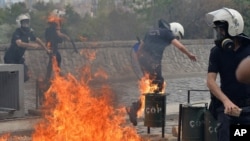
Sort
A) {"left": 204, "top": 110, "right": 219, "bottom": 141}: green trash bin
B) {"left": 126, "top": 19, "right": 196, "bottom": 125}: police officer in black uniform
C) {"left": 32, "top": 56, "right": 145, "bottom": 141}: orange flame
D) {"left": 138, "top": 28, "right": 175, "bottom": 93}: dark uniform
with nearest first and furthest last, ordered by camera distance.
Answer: {"left": 204, "top": 110, "right": 219, "bottom": 141}: green trash bin → {"left": 32, "top": 56, "right": 145, "bottom": 141}: orange flame → {"left": 126, "top": 19, "right": 196, "bottom": 125}: police officer in black uniform → {"left": 138, "top": 28, "right": 175, "bottom": 93}: dark uniform

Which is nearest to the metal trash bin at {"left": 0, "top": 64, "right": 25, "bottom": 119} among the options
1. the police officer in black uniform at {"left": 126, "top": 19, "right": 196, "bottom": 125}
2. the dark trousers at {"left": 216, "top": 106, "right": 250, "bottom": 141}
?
the police officer in black uniform at {"left": 126, "top": 19, "right": 196, "bottom": 125}

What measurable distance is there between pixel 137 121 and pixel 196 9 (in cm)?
1767

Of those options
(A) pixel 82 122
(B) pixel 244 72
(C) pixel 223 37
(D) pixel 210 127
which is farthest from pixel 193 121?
(B) pixel 244 72

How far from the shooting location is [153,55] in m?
9.86

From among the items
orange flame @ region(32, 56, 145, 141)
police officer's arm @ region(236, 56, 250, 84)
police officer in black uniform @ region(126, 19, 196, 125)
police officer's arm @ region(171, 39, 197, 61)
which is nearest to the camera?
police officer's arm @ region(236, 56, 250, 84)

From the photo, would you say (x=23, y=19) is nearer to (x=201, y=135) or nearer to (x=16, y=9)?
(x=201, y=135)

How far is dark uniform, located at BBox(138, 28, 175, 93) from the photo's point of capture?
31.8 ft

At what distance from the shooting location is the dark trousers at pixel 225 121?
5945 millimetres

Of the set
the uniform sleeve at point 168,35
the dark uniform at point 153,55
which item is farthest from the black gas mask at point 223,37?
the dark uniform at point 153,55

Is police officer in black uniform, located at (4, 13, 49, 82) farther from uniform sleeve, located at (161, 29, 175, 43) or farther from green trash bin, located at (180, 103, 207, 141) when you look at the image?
green trash bin, located at (180, 103, 207, 141)

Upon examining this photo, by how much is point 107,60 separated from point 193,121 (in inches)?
493

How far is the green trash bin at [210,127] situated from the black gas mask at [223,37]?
133 centimetres

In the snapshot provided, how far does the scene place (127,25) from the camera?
25203 millimetres

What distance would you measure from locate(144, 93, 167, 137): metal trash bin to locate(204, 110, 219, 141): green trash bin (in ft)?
4.85
